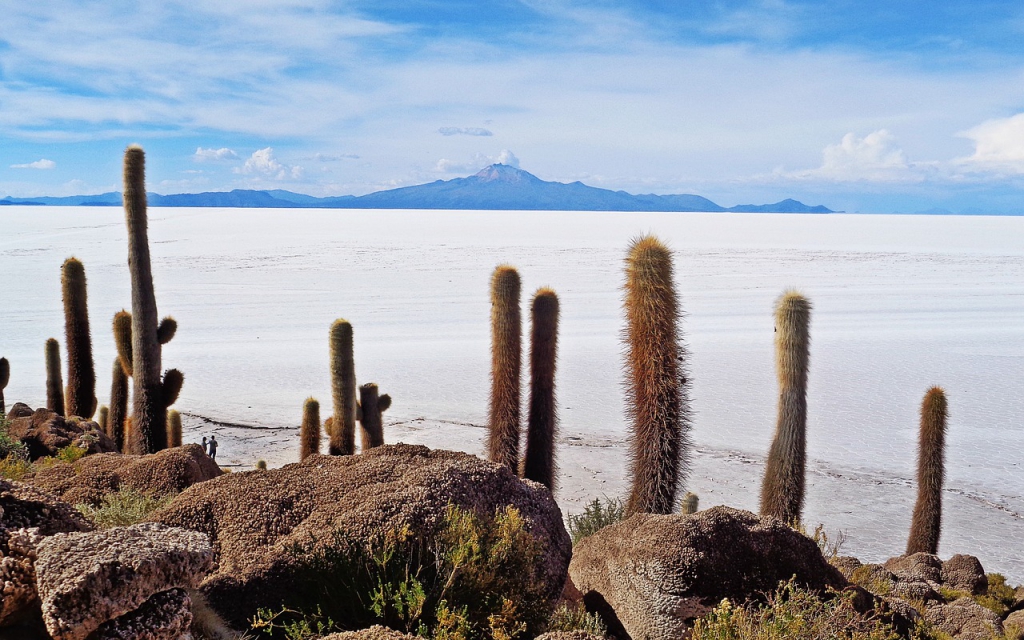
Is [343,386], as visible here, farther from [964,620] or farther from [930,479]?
[930,479]

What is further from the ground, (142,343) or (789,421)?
(142,343)

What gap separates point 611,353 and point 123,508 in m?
18.2

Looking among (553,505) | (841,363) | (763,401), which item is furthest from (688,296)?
(553,505)

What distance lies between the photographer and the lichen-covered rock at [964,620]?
212 inches

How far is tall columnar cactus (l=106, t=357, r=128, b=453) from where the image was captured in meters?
11.8

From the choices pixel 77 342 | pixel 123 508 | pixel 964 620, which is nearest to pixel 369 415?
pixel 77 342

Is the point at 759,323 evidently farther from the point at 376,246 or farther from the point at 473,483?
the point at 376,246

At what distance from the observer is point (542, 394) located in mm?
8875

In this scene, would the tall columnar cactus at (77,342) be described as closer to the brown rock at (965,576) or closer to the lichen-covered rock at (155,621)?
the lichen-covered rock at (155,621)

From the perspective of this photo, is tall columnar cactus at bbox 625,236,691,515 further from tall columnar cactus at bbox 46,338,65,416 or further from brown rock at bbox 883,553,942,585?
tall columnar cactus at bbox 46,338,65,416

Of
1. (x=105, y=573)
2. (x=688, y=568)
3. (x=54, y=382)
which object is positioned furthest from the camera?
(x=54, y=382)

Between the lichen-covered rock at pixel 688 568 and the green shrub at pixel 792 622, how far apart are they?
143 millimetres

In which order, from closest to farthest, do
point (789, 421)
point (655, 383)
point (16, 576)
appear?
point (16, 576)
point (655, 383)
point (789, 421)

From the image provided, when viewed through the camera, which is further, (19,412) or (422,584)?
(19,412)
